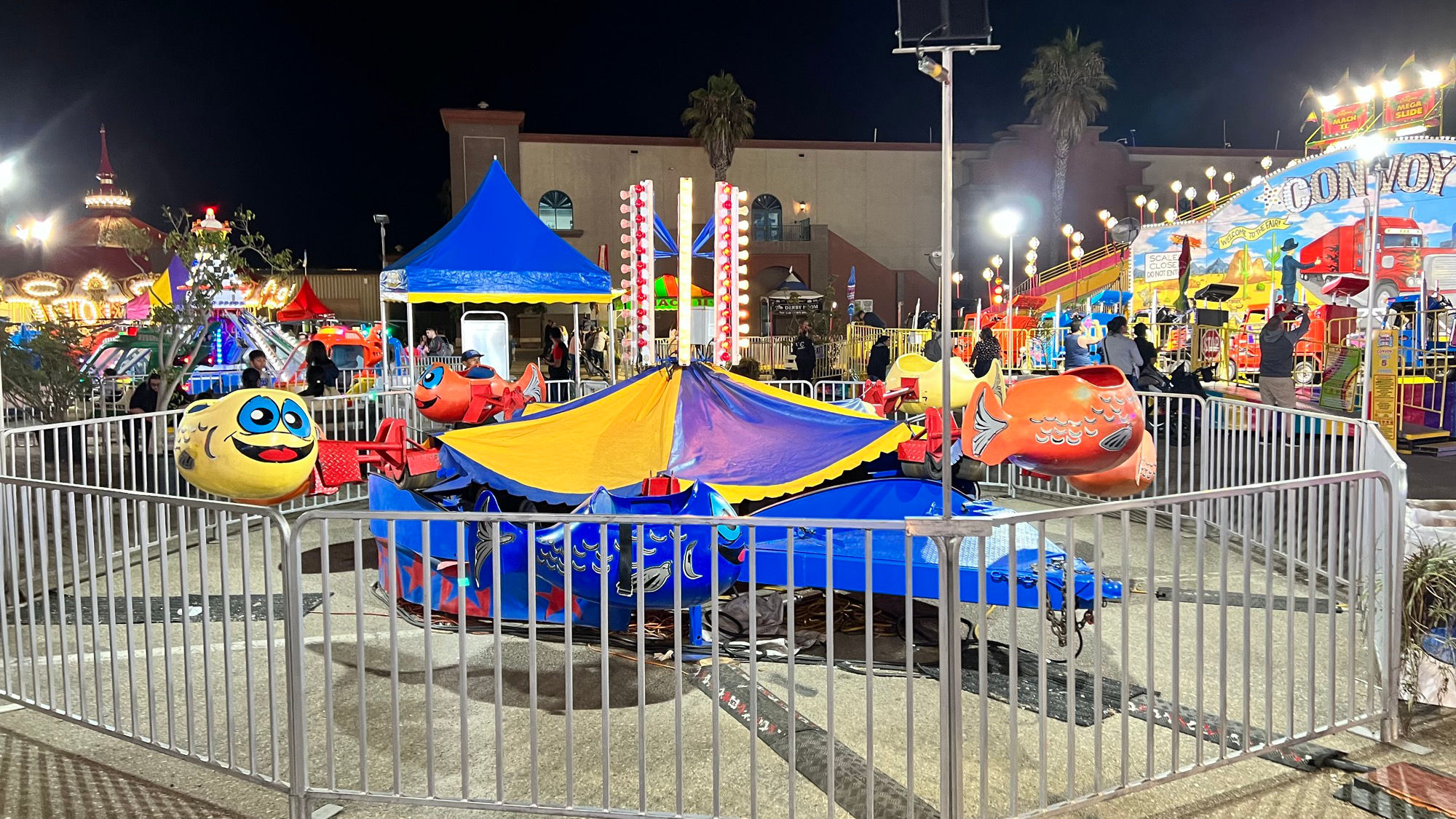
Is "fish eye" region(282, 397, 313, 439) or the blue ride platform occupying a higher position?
"fish eye" region(282, 397, 313, 439)

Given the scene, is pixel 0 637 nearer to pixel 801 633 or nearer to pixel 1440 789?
pixel 801 633

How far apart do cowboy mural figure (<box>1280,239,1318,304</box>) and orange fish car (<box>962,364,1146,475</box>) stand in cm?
1856

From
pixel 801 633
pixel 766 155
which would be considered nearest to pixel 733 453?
pixel 801 633

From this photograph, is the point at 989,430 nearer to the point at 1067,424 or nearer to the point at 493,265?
the point at 1067,424

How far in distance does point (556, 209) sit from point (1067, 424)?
3468 cm

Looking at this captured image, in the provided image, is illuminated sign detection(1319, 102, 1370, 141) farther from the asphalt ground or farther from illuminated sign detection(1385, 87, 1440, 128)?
the asphalt ground

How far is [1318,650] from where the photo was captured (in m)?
4.91

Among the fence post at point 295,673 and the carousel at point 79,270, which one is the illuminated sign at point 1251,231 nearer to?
the fence post at point 295,673

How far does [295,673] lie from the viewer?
3268 millimetres

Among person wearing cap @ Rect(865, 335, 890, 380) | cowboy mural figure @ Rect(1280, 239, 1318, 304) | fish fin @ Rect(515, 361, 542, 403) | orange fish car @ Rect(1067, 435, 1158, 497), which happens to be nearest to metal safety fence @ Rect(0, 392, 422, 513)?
fish fin @ Rect(515, 361, 542, 403)

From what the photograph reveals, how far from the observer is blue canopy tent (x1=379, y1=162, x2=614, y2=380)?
10.5 m

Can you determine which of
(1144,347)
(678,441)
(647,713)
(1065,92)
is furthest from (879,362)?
(1065,92)

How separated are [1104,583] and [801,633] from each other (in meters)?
1.57

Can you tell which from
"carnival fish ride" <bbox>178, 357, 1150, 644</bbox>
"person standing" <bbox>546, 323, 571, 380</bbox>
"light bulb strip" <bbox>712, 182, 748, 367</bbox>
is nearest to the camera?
"carnival fish ride" <bbox>178, 357, 1150, 644</bbox>
